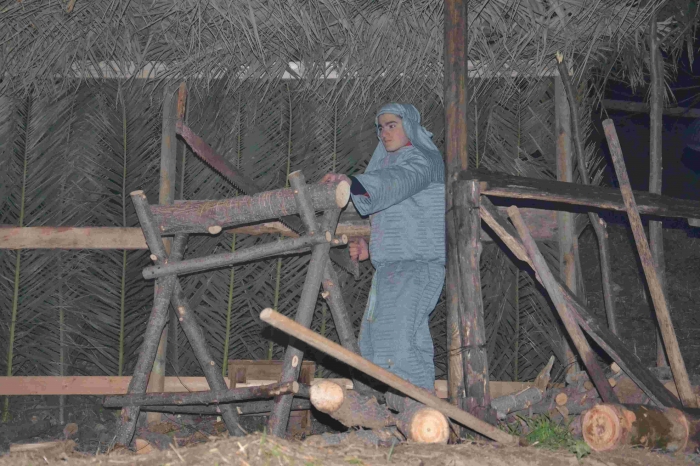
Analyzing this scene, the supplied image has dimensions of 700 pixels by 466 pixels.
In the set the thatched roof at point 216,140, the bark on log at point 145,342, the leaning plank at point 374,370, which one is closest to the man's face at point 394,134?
the thatched roof at point 216,140

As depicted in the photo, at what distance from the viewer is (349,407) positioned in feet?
12.4

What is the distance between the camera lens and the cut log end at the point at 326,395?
366cm

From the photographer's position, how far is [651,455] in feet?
11.9

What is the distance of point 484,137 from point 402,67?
0.91 m

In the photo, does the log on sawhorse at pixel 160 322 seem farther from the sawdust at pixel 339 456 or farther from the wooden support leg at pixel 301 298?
the sawdust at pixel 339 456

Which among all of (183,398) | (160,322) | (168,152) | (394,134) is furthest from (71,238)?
(394,134)

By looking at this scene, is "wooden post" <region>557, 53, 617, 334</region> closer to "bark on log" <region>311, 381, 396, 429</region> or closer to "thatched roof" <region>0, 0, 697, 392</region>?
"thatched roof" <region>0, 0, 697, 392</region>

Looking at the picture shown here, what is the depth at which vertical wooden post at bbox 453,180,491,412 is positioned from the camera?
3973 mm

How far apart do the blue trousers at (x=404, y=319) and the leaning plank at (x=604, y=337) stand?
1.58 feet

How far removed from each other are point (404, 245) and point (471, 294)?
58 cm

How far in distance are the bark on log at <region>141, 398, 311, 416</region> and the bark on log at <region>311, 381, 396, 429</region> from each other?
99 centimetres

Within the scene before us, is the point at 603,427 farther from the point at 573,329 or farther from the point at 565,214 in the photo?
the point at 565,214

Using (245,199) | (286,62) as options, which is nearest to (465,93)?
(245,199)

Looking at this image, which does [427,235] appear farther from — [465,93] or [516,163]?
[516,163]
